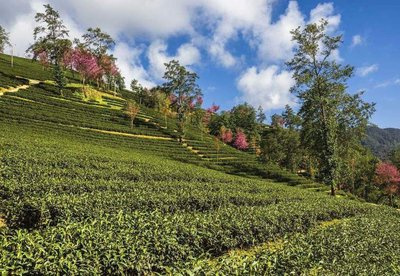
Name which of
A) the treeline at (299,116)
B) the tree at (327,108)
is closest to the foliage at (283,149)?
the treeline at (299,116)

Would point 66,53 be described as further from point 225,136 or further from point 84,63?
point 225,136

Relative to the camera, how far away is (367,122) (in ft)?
139

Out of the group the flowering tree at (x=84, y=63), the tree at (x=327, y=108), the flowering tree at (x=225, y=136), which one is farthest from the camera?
the flowering tree at (x=225, y=136)

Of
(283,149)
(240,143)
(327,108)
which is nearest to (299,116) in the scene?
(327,108)

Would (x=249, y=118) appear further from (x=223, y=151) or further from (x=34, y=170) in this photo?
(x=34, y=170)

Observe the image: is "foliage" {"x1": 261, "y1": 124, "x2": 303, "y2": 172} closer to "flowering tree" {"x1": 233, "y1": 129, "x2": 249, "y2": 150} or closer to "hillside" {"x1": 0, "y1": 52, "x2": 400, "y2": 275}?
"flowering tree" {"x1": 233, "y1": 129, "x2": 249, "y2": 150}

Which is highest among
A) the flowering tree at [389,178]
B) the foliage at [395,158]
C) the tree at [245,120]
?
the tree at [245,120]

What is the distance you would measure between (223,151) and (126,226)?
59.3 m

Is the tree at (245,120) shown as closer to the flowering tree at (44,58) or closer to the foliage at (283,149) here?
the foliage at (283,149)

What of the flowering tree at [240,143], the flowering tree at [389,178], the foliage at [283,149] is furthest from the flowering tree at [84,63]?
the flowering tree at [389,178]

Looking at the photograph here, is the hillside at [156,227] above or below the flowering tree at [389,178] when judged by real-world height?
above

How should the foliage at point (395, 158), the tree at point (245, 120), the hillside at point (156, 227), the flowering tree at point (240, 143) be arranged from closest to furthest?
the hillside at point (156, 227) → the foliage at point (395, 158) → the flowering tree at point (240, 143) → the tree at point (245, 120)

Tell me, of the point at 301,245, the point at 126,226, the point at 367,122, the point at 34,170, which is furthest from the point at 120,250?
the point at 367,122

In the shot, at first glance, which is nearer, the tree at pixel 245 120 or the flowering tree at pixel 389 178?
the flowering tree at pixel 389 178
